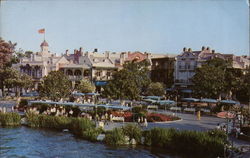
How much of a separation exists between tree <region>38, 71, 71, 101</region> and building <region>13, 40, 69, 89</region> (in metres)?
35.1

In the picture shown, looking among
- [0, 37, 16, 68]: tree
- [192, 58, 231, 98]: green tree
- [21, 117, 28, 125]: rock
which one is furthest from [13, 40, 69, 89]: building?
[21, 117, 28, 125]: rock

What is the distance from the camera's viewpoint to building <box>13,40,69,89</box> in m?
83.0

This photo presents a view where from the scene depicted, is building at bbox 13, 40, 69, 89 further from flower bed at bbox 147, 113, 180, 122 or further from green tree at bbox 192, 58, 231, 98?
flower bed at bbox 147, 113, 180, 122

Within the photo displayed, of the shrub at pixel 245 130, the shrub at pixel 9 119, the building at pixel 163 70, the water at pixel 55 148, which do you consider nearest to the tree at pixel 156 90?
the building at pixel 163 70

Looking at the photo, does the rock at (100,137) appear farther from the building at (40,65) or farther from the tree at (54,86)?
the building at (40,65)

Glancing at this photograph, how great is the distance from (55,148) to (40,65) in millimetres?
58002

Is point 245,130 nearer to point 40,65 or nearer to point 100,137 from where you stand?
point 100,137

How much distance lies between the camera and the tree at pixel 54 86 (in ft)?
151

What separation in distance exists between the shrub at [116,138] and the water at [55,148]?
62 centimetres

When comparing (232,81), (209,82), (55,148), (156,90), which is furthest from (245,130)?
(156,90)

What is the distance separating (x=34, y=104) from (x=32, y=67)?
41.8 meters

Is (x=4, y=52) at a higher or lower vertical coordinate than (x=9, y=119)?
higher

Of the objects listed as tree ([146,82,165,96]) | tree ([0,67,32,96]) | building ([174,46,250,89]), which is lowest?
tree ([146,82,165,96])

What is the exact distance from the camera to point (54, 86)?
152 feet
